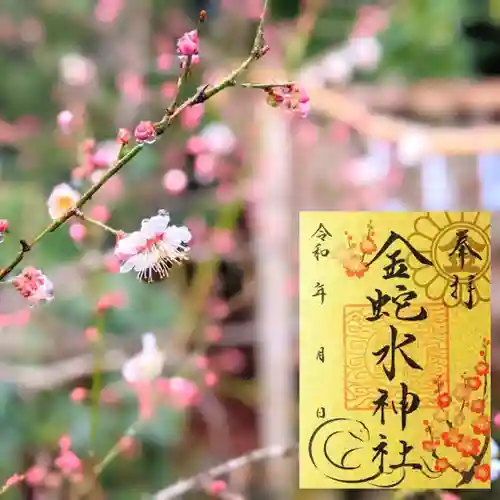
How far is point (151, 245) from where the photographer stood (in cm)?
60

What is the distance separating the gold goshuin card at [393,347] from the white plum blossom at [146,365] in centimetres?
25

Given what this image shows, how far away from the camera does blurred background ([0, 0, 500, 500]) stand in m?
0.95

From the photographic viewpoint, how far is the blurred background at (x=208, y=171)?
95 cm

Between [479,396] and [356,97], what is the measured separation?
53 centimetres

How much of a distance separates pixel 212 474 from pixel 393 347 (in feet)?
1.09

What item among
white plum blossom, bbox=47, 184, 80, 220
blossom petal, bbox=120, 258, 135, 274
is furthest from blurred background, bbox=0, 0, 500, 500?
blossom petal, bbox=120, 258, 135, 274

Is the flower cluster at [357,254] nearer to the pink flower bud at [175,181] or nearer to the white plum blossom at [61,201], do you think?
the white plum blossom at [61,201]

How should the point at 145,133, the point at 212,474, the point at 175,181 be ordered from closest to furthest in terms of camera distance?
the point at 145,133
the point at 212,474
the point at 175,181

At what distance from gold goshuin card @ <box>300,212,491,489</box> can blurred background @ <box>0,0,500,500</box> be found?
0.74ft

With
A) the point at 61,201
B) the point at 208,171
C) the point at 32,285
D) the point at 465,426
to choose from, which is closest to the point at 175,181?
the point at 208,171

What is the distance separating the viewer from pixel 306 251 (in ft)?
2.27

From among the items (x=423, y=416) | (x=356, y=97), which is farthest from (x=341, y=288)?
(x=356, y=97)

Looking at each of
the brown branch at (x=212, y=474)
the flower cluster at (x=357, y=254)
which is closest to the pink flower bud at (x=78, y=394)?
the brown branch at (x=212, y=474)

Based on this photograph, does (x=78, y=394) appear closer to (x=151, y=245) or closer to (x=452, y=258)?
(x=151, y=245)
